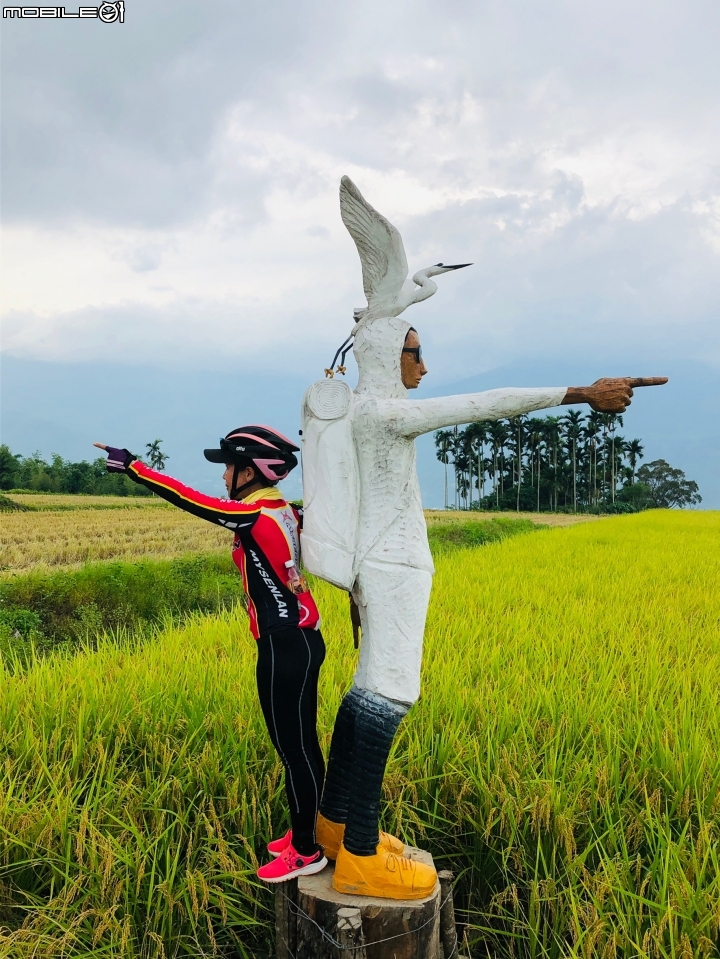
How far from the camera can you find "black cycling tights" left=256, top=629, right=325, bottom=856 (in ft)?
6.31

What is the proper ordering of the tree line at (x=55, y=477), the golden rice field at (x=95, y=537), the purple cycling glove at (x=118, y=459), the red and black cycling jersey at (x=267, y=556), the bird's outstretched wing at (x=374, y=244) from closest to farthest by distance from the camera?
the purple cycling glove at (x=118, y=459)
the red and black cycling jersey at (x=267, y=556)
the bird's outstretched wing at (x=374, y=244)
the golden rice field at (x=95, y=537)
the tree line at (x=55, y=477)

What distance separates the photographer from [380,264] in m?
2.08

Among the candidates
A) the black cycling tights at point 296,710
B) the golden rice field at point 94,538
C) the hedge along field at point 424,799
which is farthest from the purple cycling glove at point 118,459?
the golden rice field at point 94,538

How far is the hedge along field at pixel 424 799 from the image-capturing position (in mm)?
2018

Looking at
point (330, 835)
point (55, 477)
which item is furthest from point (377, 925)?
point (55, 477)

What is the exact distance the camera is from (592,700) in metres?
3.01

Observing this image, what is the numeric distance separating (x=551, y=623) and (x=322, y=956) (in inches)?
119

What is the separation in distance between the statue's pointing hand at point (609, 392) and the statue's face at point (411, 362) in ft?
1.49

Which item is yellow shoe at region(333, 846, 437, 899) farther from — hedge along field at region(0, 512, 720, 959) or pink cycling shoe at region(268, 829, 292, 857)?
hedge along field at region(0, 512, 720, 959)

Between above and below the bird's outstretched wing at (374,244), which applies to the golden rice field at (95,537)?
below

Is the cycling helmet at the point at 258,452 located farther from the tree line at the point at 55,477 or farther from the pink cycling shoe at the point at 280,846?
the tree line at the point at 55,477

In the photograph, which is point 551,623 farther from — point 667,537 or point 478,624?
point 667,537

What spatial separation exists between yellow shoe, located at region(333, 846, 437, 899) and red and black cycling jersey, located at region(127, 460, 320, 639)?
2.23 feet

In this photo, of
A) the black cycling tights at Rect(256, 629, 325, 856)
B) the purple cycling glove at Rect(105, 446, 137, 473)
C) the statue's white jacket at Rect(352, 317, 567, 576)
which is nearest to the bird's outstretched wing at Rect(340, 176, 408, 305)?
the statue's white jacket at Rect(352, 317, 567, 576)
